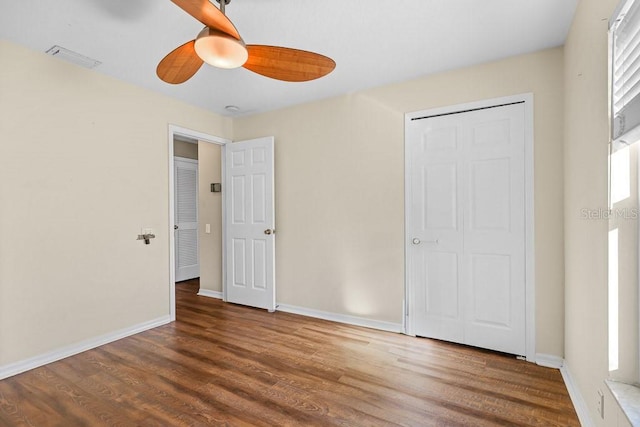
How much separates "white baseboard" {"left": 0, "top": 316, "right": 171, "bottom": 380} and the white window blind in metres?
3.88

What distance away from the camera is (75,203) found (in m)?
2.73

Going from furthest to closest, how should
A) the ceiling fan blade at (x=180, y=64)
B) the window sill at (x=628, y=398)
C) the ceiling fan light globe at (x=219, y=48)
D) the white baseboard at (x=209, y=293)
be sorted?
the white baseboard at (x=209, y=293) → the ceiling fan blade at (x=180, y=64) → the ceiling fan light globe at (x=219, y=48) → the window sill at (x=628, y=398)

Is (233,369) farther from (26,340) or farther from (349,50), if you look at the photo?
(349,50)

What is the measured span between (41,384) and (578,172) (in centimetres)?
386

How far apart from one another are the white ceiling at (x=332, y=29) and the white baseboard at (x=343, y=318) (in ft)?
7.97

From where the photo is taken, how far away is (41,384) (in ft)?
7.25

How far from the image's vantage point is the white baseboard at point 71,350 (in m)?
2.33

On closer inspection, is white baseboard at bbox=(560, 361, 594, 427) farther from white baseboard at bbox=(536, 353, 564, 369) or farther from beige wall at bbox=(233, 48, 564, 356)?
beige wall at bbox=(233, 48, 564, 356)

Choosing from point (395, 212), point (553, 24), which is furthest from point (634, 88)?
point (395, 212)

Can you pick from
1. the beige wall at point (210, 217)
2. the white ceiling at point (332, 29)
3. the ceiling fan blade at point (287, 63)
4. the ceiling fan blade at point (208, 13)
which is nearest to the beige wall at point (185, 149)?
the beige wall at point (210, 217)

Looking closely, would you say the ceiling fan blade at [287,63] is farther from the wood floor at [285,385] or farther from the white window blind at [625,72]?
the wood floor at [285,385]

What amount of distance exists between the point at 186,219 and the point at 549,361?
5277 mm

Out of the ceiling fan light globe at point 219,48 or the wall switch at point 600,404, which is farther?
the ceiling fan light globe at point 219,48

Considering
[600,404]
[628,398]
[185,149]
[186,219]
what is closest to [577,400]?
[600,404]
